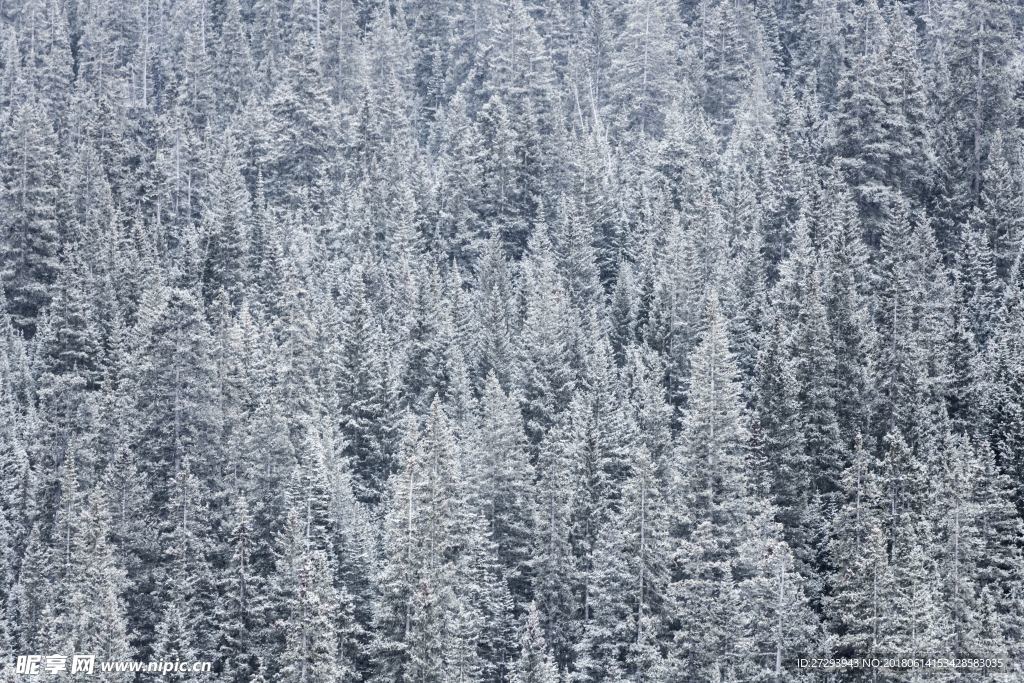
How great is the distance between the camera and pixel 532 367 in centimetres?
6488

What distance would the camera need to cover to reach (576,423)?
2303 inches

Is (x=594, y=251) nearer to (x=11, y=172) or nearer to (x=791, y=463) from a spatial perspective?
(x=791, y=463)

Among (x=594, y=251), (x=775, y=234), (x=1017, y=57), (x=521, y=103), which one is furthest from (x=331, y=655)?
(x=1017, y=57)

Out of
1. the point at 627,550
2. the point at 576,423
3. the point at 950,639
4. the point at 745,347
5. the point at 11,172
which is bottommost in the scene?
the point at 950,639

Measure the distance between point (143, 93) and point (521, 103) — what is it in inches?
1707

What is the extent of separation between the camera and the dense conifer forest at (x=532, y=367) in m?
51.2

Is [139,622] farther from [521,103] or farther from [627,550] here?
[521,103]

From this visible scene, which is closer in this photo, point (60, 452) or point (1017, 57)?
point (60, 452)

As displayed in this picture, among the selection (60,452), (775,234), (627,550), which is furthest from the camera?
(775,234)

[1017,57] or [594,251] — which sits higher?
[1017,57]

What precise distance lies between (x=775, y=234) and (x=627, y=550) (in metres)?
30.2

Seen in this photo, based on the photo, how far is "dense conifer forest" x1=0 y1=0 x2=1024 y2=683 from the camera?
51.2m

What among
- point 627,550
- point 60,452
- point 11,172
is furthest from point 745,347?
point 11,172

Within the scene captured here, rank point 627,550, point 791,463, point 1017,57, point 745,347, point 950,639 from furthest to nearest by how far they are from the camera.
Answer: point 1017,57, point 745,347, point 791,463, point 627,550, point 950,639
